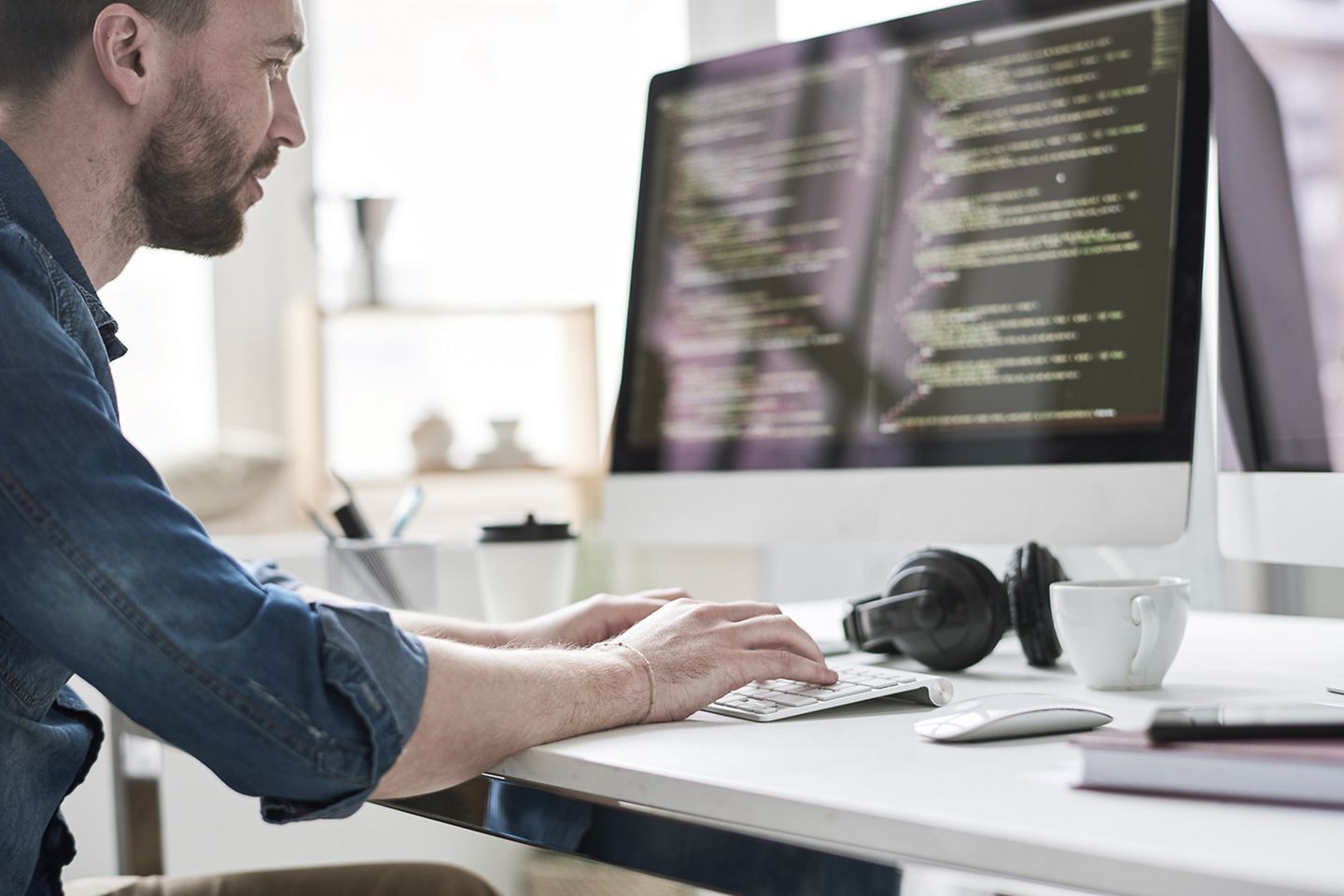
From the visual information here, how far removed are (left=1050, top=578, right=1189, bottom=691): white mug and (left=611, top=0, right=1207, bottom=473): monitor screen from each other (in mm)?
188

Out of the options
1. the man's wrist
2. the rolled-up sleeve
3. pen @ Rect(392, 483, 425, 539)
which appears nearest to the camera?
the rolled-up sleeve

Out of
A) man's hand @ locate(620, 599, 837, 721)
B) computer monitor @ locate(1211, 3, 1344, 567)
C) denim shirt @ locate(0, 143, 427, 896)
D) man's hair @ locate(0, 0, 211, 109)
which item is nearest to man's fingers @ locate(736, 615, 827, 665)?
man's hand @ locate(620, 599, 837, 721)

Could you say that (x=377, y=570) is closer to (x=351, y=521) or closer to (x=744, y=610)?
(x=351, y=521)

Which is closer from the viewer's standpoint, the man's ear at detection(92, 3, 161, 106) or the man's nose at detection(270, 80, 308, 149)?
the man's ear at detection(92, 3, 161, 106)

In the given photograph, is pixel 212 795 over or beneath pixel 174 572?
beneath

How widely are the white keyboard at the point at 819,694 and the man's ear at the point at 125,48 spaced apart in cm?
64

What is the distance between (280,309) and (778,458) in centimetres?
193

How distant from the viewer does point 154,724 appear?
2.25 feet

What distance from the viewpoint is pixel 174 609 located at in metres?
0.67

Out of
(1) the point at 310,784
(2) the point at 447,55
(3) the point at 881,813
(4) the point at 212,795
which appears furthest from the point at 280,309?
(3) the point at 881,813

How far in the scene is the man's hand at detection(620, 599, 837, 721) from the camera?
819 mm

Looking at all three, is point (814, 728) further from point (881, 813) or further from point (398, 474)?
point (398, 474)

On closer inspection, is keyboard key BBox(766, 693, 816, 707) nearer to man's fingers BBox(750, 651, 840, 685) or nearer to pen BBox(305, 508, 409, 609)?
man's fingers BBox(750, 651, 840, 685)

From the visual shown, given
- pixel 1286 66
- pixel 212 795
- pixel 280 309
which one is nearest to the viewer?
pixel 1286 66
